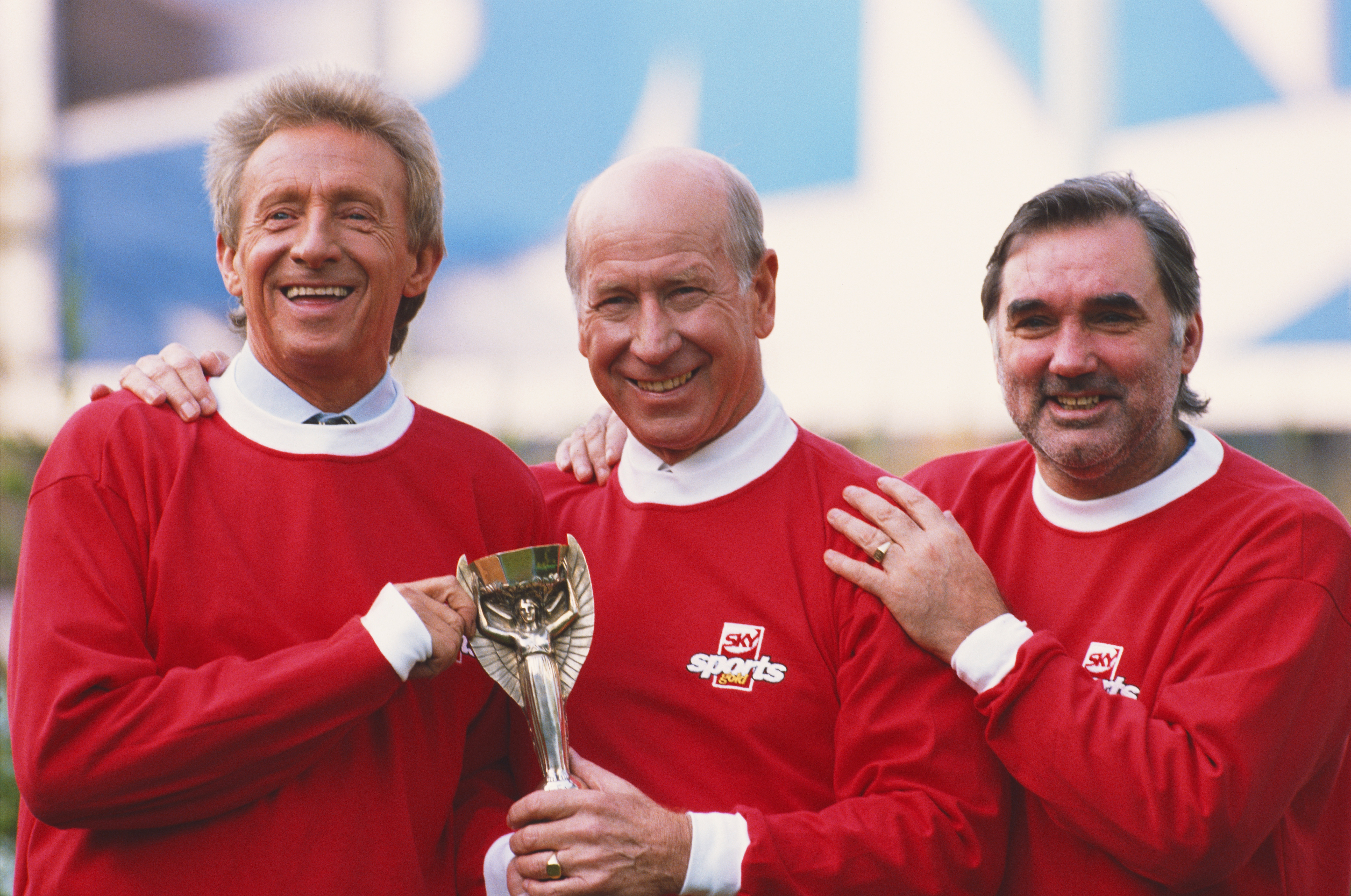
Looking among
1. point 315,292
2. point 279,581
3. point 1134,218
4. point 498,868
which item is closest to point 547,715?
point 498,868

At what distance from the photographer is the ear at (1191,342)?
128 inches

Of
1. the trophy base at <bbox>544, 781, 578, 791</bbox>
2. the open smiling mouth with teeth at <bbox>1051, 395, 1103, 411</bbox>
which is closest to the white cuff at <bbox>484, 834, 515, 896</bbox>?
the trophy base at <bbox>544, 781, 578, 791</bbox>

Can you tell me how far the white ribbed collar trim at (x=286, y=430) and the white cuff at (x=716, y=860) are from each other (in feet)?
3.61

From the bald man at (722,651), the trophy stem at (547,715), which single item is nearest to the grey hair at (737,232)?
the bald man at (722,651)

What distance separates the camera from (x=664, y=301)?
3.00m

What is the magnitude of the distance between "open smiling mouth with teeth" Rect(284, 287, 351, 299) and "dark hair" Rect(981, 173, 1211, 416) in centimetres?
164

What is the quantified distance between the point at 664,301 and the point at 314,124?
857 mm

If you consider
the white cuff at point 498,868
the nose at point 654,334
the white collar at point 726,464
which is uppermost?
the nose at point 654,334

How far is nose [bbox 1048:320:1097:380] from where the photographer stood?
3.09 m

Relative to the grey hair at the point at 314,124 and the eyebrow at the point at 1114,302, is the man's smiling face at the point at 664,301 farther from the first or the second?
the eyebrow at the point at 1114,302

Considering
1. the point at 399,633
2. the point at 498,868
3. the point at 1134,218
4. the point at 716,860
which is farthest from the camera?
the point at 1134,218

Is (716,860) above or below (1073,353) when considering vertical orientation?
below

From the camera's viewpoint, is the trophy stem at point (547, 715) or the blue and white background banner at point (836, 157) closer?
the trophy stem at point (547, 715)

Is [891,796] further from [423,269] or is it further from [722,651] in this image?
[423,269]
